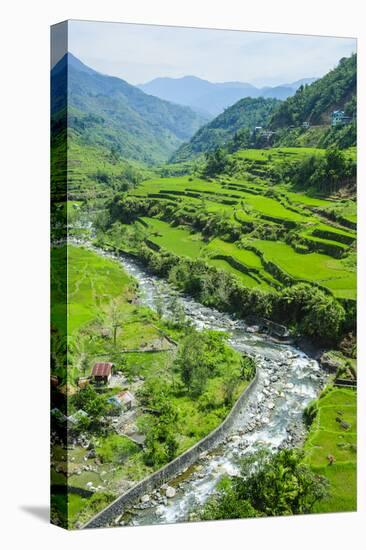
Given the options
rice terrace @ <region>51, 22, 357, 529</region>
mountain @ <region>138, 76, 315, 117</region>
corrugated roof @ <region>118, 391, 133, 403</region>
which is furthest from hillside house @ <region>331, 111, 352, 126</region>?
corrugated roof @ <region>118, 391, 133, 403</region>

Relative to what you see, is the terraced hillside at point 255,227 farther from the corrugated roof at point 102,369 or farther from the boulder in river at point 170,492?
the boulder in river at point 170,492

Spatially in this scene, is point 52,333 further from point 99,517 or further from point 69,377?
point 99,517

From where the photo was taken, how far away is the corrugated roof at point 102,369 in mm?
8188

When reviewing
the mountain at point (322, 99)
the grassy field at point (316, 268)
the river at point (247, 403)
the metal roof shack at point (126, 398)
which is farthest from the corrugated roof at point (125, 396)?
the mountain at point (322, 99)

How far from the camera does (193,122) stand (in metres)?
10.3

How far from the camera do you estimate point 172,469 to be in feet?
27.4

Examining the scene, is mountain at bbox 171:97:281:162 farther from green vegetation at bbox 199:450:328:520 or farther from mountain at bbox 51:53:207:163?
green vegetation at bbox 199:450:328:520

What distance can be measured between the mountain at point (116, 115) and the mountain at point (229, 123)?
0.55ft

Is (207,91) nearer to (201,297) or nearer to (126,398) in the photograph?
(201,297)

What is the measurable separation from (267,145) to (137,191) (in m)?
1.87

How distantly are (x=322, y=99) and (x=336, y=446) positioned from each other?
415 centimetres

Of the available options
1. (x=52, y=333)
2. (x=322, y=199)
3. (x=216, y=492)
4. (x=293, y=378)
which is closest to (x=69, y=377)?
(x=52, y=333)

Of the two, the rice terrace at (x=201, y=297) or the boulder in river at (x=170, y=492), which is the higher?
the rice terrace at (x=201, y=297)

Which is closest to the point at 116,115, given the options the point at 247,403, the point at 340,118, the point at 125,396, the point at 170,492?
the point at 340,118
